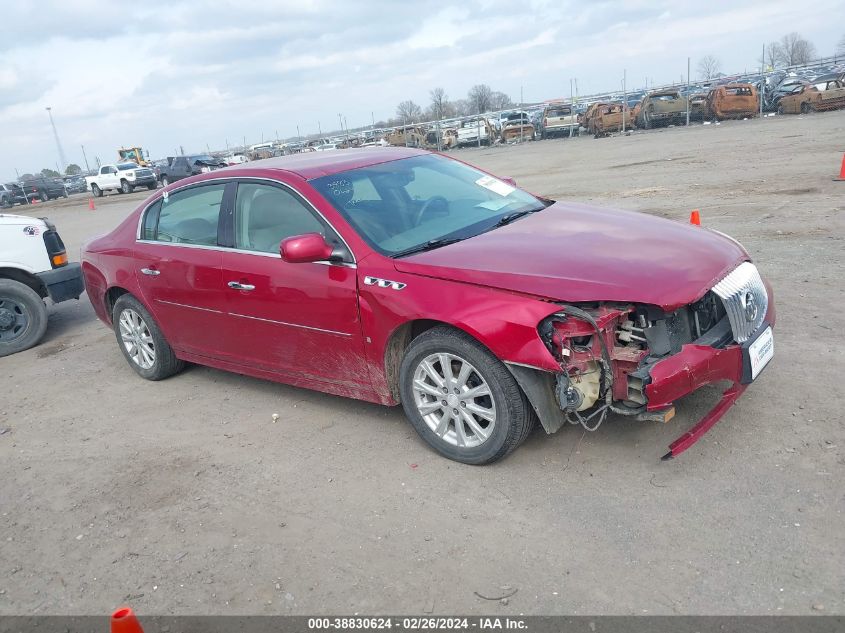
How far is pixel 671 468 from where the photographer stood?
12.3ft

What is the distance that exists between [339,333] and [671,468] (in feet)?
6.60

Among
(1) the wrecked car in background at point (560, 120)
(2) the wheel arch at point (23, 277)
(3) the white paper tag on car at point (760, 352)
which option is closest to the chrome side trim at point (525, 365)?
(3) the white paper tag on car at point (760, 352)

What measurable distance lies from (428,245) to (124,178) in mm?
39412

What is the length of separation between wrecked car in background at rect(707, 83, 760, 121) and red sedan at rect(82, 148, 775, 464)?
1225 inches

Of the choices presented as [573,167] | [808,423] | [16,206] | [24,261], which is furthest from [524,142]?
[808,423]

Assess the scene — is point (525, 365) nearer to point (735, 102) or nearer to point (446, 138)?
point (735, 102)

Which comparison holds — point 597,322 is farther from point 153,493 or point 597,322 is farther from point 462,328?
point 153,493

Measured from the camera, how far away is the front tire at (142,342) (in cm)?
584

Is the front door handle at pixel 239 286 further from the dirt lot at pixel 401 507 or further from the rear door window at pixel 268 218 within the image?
the dirt lot at pixel 401 507

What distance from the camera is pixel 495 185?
5.28 meters

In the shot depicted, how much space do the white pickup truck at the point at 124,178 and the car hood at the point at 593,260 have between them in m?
38.6

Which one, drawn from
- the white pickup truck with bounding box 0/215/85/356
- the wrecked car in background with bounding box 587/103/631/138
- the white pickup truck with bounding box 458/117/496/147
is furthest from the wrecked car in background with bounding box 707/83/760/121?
the white pickup truck with bounding box 0/215/85/356

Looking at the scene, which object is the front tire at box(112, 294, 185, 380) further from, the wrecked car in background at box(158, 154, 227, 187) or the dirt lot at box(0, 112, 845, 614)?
the wrecked car in background at box(158, 154, 227, 187)

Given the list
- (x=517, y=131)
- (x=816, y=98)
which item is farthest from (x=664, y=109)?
(x=517, y=131)
